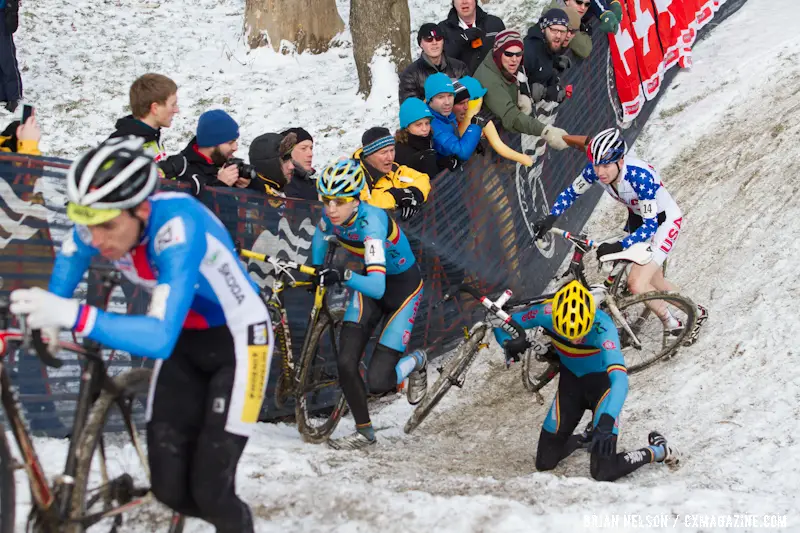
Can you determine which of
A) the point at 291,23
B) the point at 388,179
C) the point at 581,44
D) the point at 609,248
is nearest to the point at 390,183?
the point at 388,179

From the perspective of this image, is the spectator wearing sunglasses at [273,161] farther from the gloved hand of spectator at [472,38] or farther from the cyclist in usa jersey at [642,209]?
the gloved hand of spectator at [472,38]

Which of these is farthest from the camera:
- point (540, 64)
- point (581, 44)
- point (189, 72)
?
point (189, 72)

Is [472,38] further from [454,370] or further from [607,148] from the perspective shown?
[454,370]

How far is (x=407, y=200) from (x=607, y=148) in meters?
1.84

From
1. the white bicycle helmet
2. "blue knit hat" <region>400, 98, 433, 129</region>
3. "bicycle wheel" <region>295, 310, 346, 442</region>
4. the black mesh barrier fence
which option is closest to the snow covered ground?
"bicycle wheel" <region>295, 310, 346, 442</region>

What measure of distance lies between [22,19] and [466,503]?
13380mm

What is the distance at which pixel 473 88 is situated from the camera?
7934 millimetres

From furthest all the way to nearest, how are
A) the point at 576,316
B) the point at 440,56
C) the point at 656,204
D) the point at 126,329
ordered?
the point at 440,56
the point at 656,204
the point at 576,316
the point at 126,329

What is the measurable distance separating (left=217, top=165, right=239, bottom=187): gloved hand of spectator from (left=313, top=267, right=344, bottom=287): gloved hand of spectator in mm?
961

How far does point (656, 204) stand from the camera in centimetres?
757

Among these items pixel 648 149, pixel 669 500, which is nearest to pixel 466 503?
pixel 669 500

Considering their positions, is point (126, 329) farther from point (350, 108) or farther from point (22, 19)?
point (22, 19)

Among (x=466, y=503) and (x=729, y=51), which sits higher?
(x=729, y=51)

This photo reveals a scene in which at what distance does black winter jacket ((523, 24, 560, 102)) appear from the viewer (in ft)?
30.0
